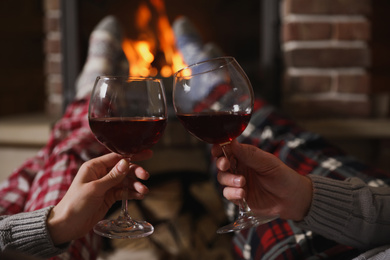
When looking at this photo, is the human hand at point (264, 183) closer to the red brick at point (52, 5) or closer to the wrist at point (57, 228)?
the wrist at point (57, 228)

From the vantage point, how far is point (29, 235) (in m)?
0.66

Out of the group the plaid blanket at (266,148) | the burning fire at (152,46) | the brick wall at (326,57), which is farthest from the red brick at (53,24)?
the brick wall at (326,57)

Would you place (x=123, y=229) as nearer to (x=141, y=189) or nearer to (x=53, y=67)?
(x=141, y=189)

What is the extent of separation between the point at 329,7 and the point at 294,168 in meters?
0.86

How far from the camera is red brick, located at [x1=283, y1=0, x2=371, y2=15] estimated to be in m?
1.57

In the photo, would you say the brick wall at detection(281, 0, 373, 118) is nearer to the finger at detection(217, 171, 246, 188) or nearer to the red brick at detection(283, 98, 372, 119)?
the red brick at detection(283, 98, 372, 119)

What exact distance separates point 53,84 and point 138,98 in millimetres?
1244

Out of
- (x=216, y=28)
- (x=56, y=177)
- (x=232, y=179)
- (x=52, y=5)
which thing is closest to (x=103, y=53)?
(x=52, y=5)

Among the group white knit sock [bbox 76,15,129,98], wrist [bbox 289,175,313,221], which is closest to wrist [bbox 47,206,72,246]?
wrist [bbox 289,175,313,221]

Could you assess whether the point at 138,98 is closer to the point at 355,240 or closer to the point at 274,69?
the point at 355,240

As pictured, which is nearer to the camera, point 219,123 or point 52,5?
point 219,123

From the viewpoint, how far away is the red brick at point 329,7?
1569mm

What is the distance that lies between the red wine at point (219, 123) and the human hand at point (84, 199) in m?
0.13

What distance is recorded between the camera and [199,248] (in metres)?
1.52
